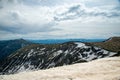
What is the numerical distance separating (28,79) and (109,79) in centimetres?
862

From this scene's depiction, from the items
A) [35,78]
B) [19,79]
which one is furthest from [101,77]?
[19,79]

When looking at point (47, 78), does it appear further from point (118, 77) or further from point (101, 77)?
point (118, 77)

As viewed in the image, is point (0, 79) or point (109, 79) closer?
point (109, 79)

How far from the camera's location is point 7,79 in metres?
21.3

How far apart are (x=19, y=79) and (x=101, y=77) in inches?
354

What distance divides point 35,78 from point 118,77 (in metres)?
8.96

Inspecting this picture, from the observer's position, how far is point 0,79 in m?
21.4

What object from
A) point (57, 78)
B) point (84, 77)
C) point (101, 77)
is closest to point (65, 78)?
point (57, 78)

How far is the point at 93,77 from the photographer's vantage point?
21297mm

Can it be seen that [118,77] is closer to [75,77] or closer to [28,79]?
[75,77]

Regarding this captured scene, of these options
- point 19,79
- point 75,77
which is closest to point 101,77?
point 75,77

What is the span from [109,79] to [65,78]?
4.67 meters

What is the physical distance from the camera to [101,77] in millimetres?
21125

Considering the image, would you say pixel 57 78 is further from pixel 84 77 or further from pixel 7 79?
pixel 7 79
